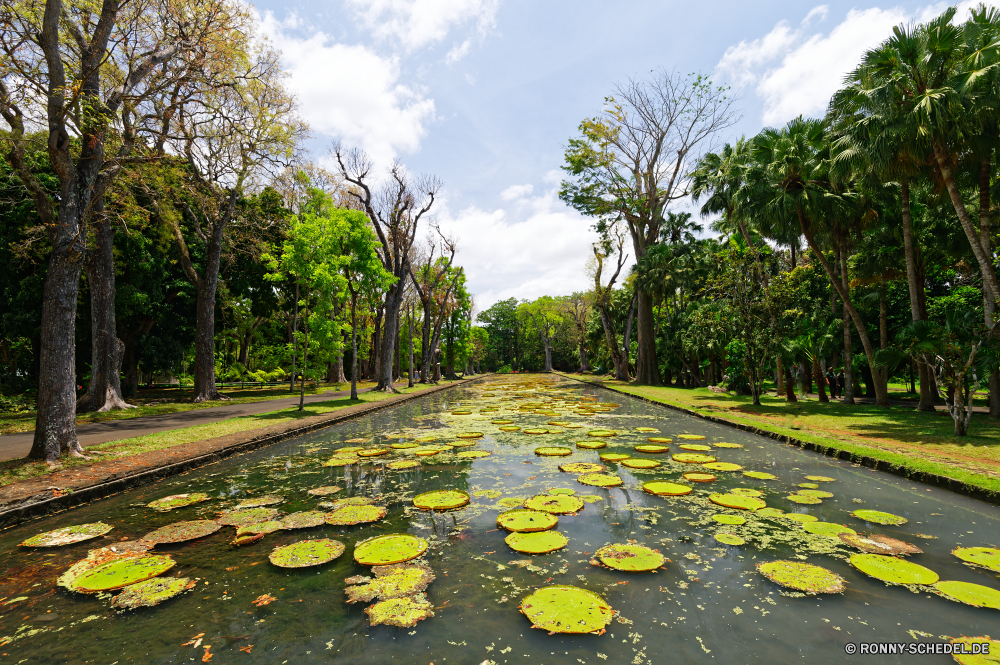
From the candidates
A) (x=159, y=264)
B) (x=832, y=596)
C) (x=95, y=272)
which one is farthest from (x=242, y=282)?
(x=832, y=596)

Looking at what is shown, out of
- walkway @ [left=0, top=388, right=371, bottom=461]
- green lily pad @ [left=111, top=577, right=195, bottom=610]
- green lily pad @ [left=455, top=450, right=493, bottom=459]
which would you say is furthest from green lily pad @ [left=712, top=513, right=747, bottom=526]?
walkway @ [left=0, top=388, right=371, bottom=461]

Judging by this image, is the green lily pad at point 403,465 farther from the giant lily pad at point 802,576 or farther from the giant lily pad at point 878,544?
the giant lily pad at point 878,544

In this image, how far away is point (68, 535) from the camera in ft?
13.1

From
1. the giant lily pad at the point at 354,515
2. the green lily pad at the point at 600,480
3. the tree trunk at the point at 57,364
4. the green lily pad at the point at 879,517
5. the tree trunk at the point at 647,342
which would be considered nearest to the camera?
the green lily pad at the point at 879,517

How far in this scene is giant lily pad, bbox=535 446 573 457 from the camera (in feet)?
23.3

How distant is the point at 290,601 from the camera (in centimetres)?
282

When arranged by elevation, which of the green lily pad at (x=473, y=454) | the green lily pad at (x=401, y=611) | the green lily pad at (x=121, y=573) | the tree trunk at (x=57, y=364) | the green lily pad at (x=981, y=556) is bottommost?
the green lily pad at (x=473, y=454)

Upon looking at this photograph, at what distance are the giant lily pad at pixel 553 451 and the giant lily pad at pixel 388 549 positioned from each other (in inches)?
144

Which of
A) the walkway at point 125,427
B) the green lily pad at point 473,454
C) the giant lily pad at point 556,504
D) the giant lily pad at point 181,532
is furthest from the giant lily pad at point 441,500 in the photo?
the walkway at point 125,427

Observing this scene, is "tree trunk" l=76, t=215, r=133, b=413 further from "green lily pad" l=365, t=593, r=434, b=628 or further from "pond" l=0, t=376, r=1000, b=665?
"green lily pad" l=365, t=593, r=434, b=628

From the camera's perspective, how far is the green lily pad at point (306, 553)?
3.35 metres

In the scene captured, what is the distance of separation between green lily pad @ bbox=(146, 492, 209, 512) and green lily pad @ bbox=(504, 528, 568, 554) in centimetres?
397

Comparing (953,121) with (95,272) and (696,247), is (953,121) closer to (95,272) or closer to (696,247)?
(696,247)

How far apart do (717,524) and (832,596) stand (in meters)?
1.32
